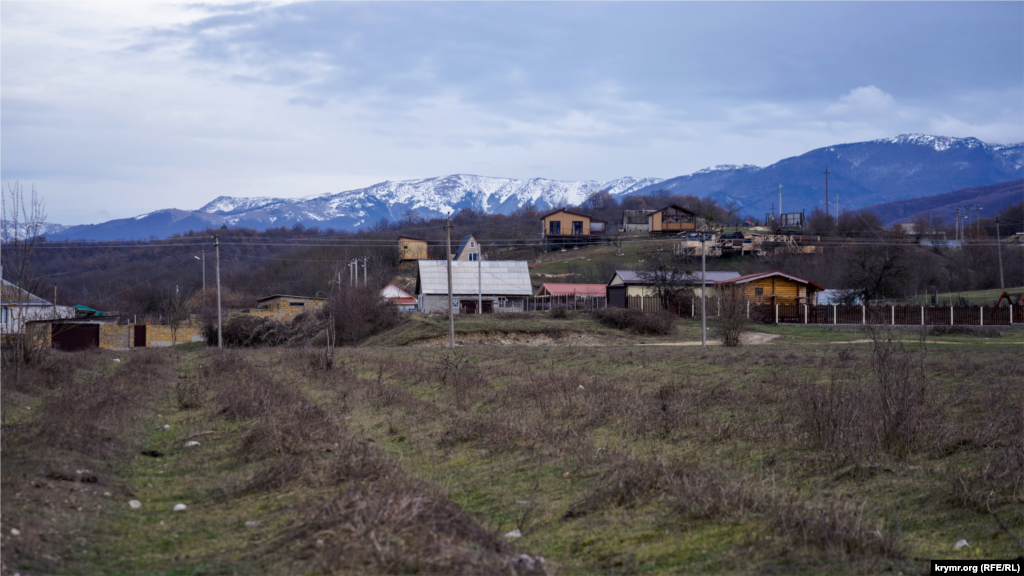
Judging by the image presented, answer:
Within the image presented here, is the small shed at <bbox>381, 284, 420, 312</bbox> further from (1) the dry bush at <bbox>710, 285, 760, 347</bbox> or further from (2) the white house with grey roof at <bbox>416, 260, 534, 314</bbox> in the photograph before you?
(1) the dry bush at <bbox>710, 285, 760, 347</bbox>

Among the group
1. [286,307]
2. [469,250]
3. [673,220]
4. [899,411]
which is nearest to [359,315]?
[286,307]

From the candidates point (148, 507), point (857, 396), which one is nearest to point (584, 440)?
point (857, 396)

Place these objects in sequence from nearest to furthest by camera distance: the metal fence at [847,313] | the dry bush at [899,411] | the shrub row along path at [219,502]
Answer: the shrub row along path at [219,502]
the dry bush at [899,411]
the metal fence at [847,313]

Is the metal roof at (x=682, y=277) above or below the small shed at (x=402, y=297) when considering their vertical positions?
above

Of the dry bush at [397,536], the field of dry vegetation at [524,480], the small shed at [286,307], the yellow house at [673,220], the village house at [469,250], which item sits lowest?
the small shed at [286,307]

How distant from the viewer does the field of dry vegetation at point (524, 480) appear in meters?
5.50

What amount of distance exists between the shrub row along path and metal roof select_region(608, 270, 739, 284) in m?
44.8

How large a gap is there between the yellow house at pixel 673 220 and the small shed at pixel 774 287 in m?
43.1

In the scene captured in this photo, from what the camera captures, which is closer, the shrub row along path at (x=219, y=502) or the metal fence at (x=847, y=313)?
the shrub row along path at (x=219, y=502)

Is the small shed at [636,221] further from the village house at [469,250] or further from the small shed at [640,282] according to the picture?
Answer: the small shed at [640,282]

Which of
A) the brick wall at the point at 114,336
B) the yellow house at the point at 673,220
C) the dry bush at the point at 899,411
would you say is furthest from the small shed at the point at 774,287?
the dry bush at the point at 899,411

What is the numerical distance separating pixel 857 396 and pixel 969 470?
251cm

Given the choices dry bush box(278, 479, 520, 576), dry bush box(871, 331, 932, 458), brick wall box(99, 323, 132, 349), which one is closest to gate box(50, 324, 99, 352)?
brick wall box(99, 323, 132, 349)

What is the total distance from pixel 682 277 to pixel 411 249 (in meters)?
45.7
